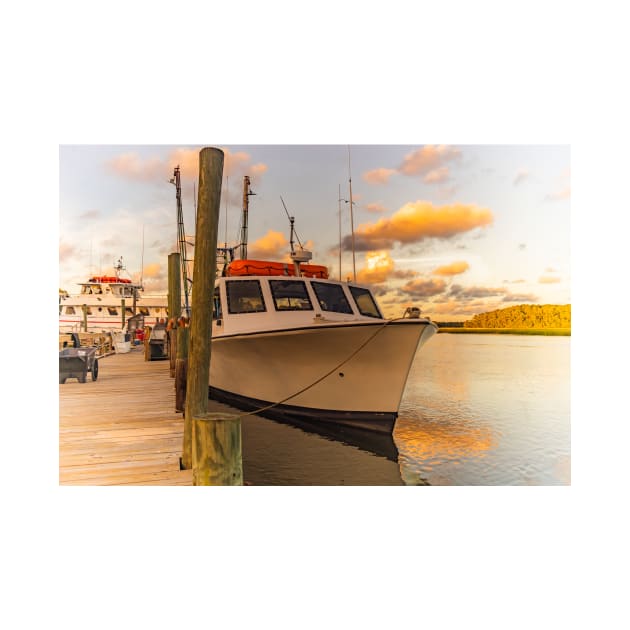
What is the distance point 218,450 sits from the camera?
3.12m

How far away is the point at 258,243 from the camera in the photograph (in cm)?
831

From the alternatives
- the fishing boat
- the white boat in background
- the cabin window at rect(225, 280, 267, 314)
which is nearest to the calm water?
the white boat in background

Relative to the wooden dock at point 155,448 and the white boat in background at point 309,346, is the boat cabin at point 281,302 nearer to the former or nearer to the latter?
the white boat in background at point 309,346

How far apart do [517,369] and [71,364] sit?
13830 mm

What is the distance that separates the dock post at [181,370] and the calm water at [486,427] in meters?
2.60

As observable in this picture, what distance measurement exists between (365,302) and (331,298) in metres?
0.64

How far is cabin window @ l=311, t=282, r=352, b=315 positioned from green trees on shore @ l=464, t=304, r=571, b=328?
194 cm

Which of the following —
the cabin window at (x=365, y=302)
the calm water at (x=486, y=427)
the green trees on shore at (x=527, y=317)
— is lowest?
the calm water at (x=486, y=427)

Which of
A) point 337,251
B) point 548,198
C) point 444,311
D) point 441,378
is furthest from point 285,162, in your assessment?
point 441,378

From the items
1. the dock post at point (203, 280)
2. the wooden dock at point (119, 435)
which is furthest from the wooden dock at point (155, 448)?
the dock post at point (203, 280)

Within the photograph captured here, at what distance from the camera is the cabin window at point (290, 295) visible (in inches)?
285

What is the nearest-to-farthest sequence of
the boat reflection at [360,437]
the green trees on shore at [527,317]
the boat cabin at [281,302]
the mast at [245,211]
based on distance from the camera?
the boat reflection at [360,437], the boat cabin at [281,302], the green trees on shore at [527,317], the mast at [245,211]

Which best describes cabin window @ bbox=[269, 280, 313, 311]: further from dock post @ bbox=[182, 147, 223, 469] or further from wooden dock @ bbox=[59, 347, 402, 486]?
dock post @ bbox=[182, 147, 223, 469]

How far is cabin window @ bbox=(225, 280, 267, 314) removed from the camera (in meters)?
7.34
